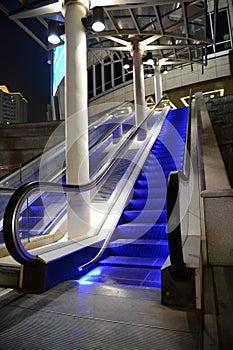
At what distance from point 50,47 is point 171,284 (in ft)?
25.6

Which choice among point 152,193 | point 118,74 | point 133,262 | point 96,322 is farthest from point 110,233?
point 118,74

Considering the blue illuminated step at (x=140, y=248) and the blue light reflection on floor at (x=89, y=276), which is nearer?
the blue light reflection on floor at (x=89, y=276)

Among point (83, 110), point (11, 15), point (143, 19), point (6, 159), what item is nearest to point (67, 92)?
point (83, 110)

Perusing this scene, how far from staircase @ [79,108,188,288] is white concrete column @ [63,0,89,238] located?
642 millimetres

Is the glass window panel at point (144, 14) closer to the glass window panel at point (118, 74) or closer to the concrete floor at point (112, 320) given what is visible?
the concrete floor at point (112, 320)

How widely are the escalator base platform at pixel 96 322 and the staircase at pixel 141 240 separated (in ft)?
1.47

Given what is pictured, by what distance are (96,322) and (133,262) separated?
1.49 m

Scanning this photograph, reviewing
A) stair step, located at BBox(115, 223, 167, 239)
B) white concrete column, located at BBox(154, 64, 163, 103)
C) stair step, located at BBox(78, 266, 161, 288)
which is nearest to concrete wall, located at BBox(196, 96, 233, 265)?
stair step, located at BBox(78, 266, 161, 288)

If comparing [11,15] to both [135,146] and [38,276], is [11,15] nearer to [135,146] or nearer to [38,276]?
[135,146]

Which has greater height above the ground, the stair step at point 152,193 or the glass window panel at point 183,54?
the glass window panel at point 183,54

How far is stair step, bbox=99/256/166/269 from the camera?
3.38m

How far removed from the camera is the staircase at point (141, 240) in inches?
123

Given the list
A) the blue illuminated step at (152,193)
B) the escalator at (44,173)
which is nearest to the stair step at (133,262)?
the escalator at (44,173)

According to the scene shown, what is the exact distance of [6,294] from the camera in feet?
8.65
